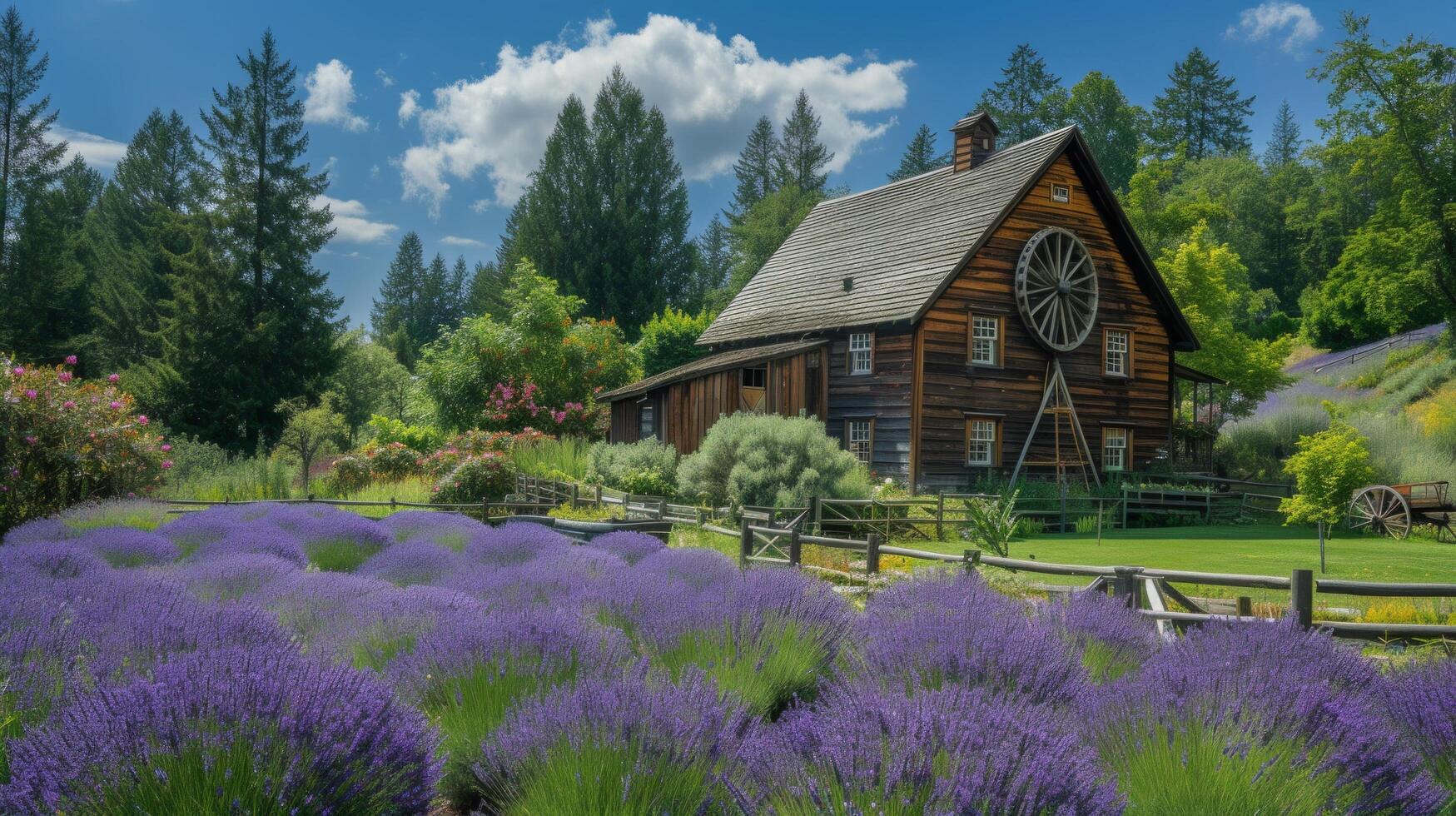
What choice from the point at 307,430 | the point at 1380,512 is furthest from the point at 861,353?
the point at 307,430

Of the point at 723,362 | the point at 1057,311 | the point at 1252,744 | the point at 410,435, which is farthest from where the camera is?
the point at 410,435

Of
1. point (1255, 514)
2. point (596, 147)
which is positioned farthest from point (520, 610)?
point (596, 147)

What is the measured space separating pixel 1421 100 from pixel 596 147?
32300 millimetres

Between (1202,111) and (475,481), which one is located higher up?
(1202,111)

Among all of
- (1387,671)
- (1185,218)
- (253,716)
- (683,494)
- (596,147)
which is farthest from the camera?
(596,147)

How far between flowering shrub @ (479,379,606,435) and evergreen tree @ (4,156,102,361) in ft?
57.2

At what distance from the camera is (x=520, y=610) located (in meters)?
5.17

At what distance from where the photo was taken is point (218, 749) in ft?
9.16

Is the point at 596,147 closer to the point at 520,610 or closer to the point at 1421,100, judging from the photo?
the point at 1421,100

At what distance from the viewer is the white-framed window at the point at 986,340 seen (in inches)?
853

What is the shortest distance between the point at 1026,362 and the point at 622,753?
20617mm

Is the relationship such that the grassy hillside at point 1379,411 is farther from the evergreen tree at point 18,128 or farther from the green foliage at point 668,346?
the evergreen tree at point 18,128

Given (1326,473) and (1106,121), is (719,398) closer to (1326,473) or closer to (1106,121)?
(1326,473)

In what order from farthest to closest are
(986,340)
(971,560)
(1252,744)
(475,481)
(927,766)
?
(986,340)
(475,481)
(971,560)
(1252,744)
(927,766)
